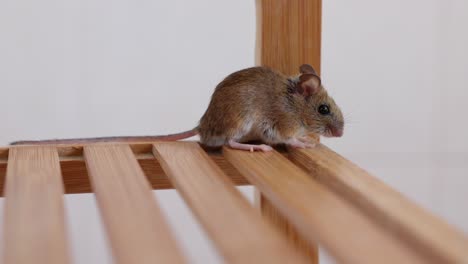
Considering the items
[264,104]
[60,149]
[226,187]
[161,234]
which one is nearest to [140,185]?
[226,187]

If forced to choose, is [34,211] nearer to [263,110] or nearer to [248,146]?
[248,146]

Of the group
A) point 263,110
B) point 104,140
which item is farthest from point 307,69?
point 104,140

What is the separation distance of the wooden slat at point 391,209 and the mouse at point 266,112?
0.27 meters

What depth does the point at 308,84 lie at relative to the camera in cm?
174

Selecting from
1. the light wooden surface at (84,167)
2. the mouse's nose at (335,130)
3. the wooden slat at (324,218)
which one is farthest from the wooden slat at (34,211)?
the mouse's nose at (335,130)

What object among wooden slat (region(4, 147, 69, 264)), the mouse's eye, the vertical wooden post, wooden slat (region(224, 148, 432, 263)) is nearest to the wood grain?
the vertical wooden post

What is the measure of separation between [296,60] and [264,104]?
0.14 m

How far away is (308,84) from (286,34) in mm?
126

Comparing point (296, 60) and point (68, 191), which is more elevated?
point (296, 60)

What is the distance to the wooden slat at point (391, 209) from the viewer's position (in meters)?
0.89

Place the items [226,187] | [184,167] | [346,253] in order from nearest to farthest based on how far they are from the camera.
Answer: [346,253] → [226,187] → [184,167]

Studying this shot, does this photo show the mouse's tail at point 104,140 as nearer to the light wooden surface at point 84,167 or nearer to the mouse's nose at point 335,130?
the light wooden surface at point 84,167

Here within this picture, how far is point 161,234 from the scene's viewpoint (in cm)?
97

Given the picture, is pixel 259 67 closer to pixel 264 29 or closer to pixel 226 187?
pixel 264 29
